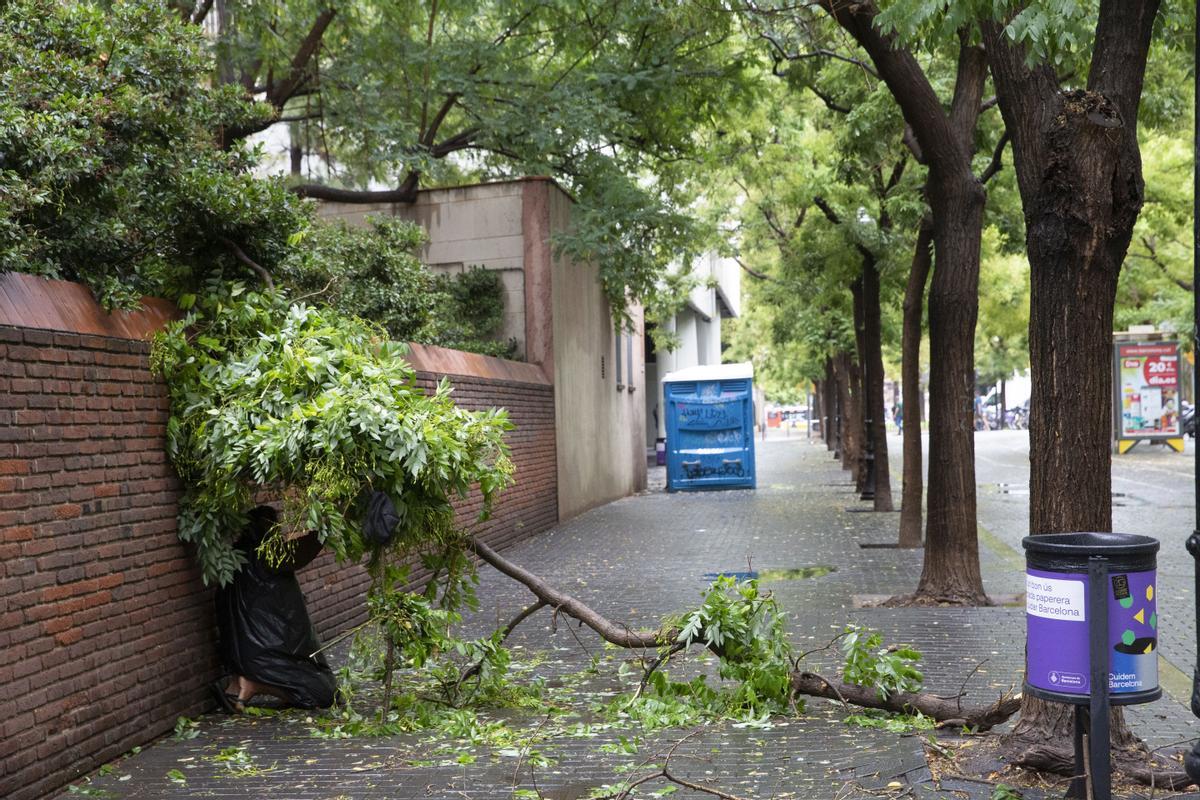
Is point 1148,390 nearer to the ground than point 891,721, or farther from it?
farther from it

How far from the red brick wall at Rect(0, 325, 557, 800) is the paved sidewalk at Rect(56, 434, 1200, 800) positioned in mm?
307

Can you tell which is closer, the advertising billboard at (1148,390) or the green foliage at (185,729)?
the green foliage at (185,729)

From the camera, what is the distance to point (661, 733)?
22.2 ft

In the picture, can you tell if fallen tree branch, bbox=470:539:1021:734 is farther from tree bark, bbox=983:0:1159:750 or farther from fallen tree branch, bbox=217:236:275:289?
fallen tree branch, bbox=217:236:275:289

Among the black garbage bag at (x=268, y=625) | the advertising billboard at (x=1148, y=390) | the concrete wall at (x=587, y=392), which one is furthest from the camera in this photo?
the advertising billboard at (x=1148, y=390)

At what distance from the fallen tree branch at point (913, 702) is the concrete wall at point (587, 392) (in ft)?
38.9

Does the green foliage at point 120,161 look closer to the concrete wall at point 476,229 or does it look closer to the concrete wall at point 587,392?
the concrete wall at point 587,392

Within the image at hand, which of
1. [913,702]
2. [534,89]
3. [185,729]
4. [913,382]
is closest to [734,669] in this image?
[913,702]

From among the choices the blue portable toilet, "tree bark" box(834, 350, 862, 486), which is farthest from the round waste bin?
the blue portable toilet

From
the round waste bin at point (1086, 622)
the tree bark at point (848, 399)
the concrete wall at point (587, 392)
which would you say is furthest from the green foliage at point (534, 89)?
the round waste bin at point (1086, 622)

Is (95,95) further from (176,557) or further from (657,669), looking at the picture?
(657,669)

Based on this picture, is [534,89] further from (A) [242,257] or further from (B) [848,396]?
(B) [848,396]

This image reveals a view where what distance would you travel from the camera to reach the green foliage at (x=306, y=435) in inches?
263

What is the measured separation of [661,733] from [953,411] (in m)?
5.09
